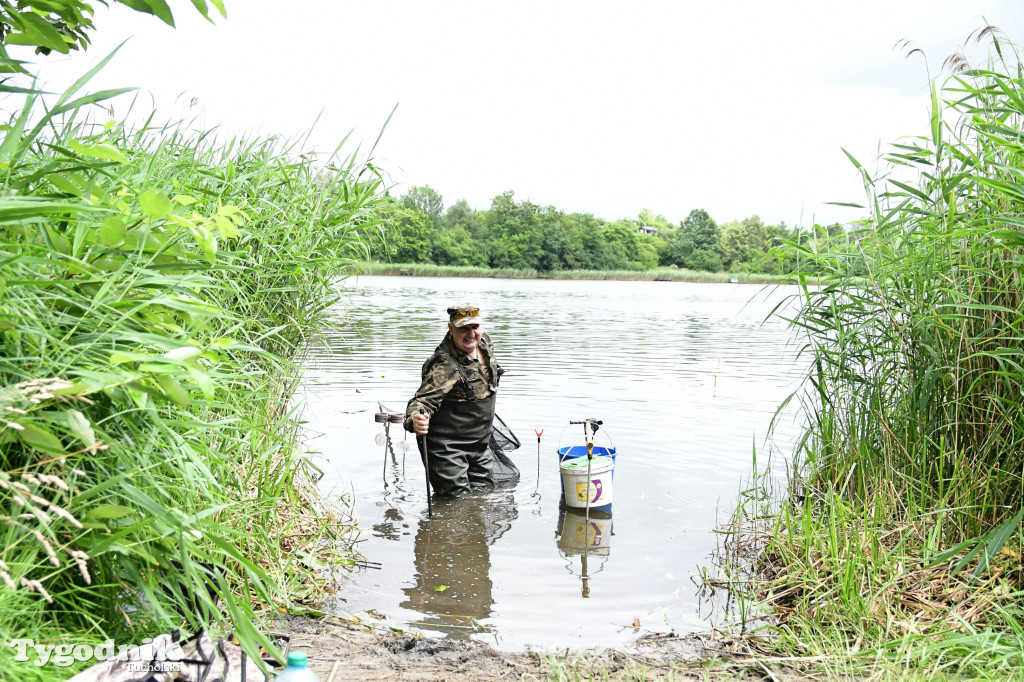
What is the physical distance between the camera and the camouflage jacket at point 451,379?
22.5 feet

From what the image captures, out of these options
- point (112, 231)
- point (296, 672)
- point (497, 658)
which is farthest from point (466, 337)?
point (112, 231)

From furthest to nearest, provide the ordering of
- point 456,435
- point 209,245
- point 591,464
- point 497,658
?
point 456,435 < point 591,464 < point 497,658 < point 209,245

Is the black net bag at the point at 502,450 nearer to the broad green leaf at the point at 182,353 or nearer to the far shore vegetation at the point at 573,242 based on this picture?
the broad green leaf at the point at 182,353

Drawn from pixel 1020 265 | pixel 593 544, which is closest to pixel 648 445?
pixel 593 544

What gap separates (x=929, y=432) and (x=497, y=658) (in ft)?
9.38

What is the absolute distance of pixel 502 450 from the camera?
805 cm

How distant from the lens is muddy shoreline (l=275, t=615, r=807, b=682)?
3.77 meters

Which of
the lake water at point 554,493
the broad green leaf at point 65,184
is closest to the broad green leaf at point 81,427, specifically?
the broad green leaf at point 65,184

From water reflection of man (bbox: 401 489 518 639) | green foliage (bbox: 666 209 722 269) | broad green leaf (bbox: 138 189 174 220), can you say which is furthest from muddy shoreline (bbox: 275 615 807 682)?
green foliage (bbox: 666 209 722 269)

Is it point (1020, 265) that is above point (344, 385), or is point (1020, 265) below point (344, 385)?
above

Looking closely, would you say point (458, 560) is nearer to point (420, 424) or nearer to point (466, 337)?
point (420, 424)

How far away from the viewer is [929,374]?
4.75 meters

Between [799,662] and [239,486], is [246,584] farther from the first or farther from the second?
[799,662]

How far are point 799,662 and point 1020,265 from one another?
2.39 metres
